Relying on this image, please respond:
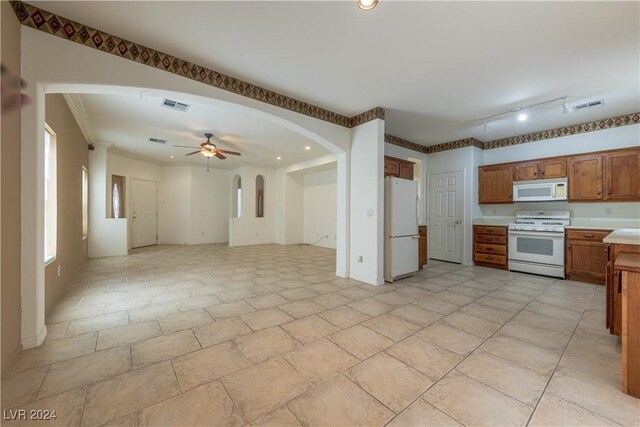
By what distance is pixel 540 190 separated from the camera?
4.81 m

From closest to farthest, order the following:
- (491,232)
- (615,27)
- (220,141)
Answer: (615,27), (491,232), (220,141)

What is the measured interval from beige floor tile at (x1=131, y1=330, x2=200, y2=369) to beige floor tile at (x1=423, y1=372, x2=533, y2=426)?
1.86 m

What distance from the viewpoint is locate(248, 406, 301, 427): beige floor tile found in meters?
1.34

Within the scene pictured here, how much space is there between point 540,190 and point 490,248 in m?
1.41

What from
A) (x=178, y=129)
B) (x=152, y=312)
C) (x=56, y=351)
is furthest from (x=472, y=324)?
(x=178, y=129)

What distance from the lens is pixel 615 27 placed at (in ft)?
7.29

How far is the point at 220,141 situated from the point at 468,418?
6233 mm

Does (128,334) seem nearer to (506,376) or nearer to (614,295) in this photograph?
(506,376)

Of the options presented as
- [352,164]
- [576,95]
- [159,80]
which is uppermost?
[576,95]

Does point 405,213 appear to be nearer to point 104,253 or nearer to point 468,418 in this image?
point 468,418

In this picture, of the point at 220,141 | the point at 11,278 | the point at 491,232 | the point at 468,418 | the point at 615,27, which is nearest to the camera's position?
the point at 468,418

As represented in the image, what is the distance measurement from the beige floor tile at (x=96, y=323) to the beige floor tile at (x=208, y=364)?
45.6 inches

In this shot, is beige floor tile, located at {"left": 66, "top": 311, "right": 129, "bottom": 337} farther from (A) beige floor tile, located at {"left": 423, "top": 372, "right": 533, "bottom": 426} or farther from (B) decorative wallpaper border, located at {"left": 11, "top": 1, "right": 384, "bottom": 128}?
(A) beige floor tile, located at {"left": 423, "top": 372, "right": 533, "bottom": 426}

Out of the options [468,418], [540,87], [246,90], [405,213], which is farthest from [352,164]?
[468,418]
